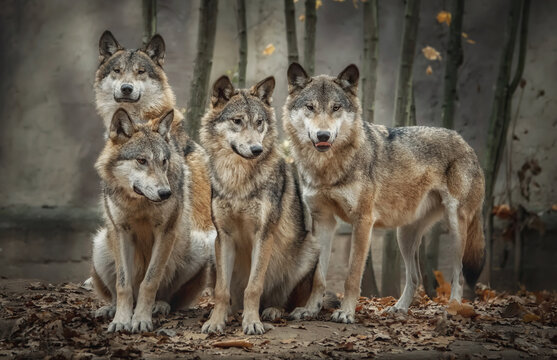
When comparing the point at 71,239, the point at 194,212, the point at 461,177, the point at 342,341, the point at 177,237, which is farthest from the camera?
the point at 71,239

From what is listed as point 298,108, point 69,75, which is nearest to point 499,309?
point 298,108

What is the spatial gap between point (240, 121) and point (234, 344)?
1796 mm

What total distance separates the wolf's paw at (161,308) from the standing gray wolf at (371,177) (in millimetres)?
1456

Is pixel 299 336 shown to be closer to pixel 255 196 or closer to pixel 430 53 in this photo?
pixel 255 196

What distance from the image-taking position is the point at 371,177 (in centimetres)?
600

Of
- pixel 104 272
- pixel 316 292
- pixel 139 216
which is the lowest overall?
pixel 316 292

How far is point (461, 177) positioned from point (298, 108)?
6.25ft

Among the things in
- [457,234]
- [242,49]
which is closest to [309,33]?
[242,49]

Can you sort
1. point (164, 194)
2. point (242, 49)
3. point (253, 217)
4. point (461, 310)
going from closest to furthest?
1. point (164, 194)
2. point (253, 217)
3. point (461, 310)
4. point (242, 49)

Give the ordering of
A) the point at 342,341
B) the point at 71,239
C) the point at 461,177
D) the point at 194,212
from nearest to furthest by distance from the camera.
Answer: the point at 342,341 < the point at 194,212 < the point at 461,177 < the point at 71,239

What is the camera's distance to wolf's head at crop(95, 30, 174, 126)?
644 centimetres

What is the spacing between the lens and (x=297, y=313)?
226 inches

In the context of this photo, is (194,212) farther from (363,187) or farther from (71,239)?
(71,239)

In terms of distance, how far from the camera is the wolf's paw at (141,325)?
5180mm
